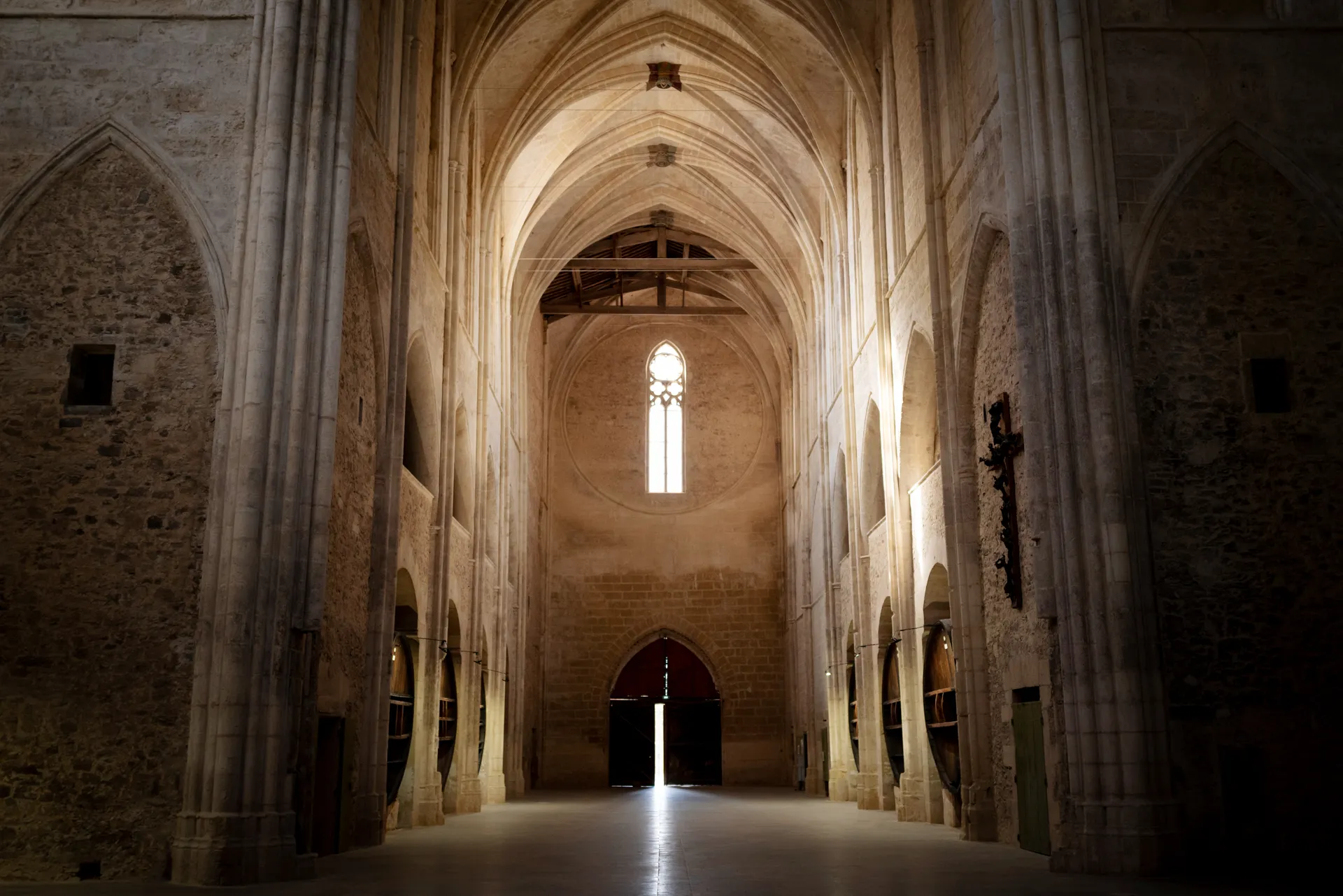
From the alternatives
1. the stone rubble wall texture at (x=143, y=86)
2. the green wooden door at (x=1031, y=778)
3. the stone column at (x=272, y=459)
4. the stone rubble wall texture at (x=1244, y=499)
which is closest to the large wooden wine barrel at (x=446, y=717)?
the stone column at (x=272, y=459)

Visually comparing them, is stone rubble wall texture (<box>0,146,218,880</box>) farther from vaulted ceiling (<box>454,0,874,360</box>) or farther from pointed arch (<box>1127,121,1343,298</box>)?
vaulted ceiling (<box>454,0,874,360</box>)

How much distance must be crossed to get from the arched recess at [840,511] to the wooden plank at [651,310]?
333 inches

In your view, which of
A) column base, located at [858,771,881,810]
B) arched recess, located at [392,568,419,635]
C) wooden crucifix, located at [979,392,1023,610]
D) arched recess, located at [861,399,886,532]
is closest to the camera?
wooden crucifix, located at [979,392,1023,610]

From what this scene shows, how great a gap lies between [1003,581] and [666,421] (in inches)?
870

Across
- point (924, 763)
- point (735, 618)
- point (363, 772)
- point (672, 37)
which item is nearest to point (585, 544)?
point (735, 618)

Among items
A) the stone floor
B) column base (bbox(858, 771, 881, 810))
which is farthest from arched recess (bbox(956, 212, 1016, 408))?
column base (bbox(858, 771, 881, 810))

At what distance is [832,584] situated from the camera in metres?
24.1

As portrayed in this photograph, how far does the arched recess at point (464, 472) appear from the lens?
19672 millimetres

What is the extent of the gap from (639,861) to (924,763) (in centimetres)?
696

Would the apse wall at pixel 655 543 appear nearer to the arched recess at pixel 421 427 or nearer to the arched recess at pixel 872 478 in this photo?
the arched recess at pixel 872 478

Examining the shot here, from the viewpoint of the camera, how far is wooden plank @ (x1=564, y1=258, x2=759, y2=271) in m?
28.8

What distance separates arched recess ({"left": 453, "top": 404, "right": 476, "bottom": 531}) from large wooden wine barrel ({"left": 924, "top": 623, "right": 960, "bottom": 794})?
7.97 meters

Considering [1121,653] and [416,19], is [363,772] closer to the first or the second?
[1121,653]

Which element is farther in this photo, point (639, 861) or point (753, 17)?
point (753, 17)
